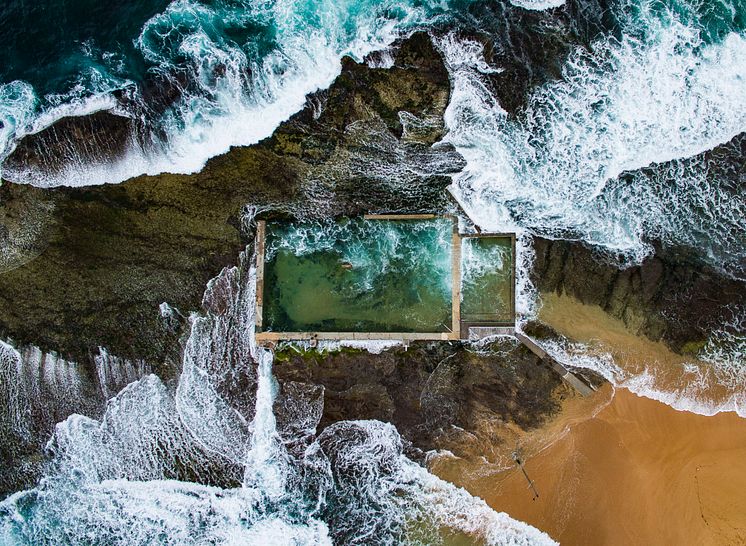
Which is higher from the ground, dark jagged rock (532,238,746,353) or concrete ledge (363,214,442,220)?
concrete ledge (363,214,442,220)

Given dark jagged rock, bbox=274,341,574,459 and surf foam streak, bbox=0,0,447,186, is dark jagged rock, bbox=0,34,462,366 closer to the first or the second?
surf foam streak, bbox=0,0,447,186

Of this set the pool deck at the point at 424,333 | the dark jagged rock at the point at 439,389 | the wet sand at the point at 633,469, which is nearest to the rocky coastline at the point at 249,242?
the dark jagged rock at the point at 439,389

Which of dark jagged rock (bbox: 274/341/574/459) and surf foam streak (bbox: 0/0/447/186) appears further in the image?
surf foam streak (bbox: 0/0/447/186)

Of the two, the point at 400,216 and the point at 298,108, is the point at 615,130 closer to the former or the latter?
the point at 400,216

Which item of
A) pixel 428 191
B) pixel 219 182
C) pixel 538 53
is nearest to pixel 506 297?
pixel 428 191

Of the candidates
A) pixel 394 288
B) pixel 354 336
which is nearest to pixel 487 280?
pixel 394 288

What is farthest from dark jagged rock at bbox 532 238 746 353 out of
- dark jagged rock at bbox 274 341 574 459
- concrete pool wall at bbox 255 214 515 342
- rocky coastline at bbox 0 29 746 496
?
dark jagged rock at bbox 274 341 574 459

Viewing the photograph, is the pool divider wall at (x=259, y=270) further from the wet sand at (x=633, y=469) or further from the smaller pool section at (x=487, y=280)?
the wet sand at (x=633, y=469)
